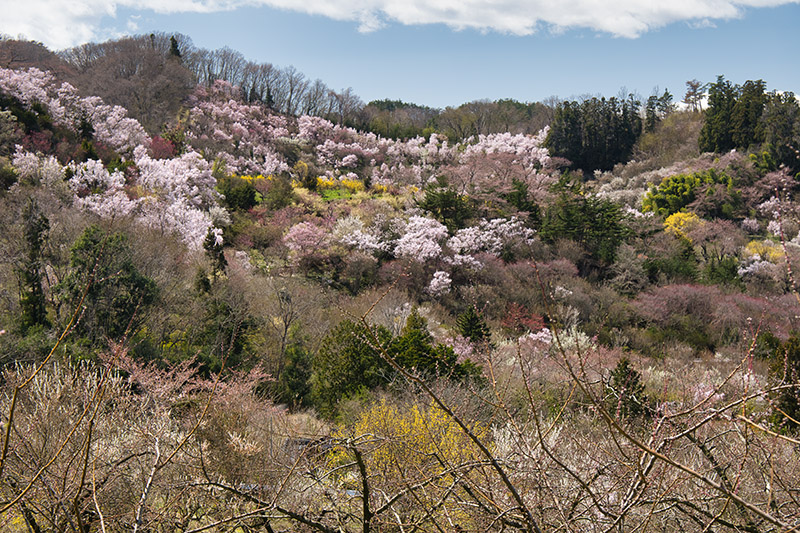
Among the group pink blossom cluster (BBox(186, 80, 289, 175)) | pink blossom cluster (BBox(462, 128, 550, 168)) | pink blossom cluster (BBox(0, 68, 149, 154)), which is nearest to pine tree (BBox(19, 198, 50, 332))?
pink blossom cluster (BBox(0, 68, 149, 154))

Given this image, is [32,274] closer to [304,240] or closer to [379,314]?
[379,314]

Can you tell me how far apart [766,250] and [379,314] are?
17.8 meters

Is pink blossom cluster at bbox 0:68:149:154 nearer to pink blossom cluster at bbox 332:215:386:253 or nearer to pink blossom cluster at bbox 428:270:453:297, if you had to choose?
pink blossom cluster at bbox 332:215:386:253

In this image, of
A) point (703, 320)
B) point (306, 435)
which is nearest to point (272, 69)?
point (703, 320)

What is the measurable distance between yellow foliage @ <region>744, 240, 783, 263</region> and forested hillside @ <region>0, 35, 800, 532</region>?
0.15 m

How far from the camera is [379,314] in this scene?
1409 centimetres

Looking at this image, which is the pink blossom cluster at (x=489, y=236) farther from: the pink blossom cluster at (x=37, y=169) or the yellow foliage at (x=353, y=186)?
the pink blossom cluster at (x=37, y=169)

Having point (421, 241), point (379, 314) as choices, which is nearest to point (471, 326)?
point (379, 314)

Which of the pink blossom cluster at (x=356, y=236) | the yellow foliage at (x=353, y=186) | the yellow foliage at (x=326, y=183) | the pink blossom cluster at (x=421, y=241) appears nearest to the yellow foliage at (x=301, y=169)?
the yellow foliage at (x=326, y=183)

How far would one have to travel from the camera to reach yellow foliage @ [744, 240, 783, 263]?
20.6 meters

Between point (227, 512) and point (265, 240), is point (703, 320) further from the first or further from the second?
point (227, 512)

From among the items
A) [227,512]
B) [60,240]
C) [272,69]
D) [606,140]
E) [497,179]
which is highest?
[272,69]

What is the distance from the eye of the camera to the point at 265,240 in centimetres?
1983

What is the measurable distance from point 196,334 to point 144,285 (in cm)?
159
